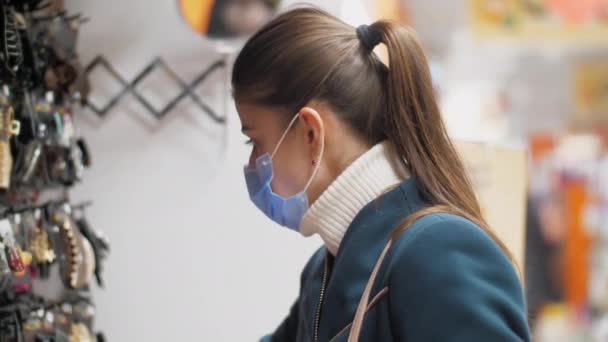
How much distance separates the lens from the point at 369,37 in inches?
41.1

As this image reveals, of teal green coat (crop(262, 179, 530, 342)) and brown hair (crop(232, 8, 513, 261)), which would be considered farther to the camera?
brown hair (crop(232, 8, 513, 261))

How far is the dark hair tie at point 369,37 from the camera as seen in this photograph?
1035 mm

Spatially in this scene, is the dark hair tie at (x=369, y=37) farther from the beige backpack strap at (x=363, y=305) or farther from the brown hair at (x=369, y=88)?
the beige backpack strap at (x=363, y=305)

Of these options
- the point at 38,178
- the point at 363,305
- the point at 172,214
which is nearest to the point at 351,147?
the point at 363,305

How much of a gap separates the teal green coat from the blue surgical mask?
91mm

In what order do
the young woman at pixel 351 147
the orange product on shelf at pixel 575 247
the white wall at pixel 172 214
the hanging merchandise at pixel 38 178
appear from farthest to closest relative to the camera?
the white wall at pixel 172 214, the hanging merchandise at pixel 38 178, the young woman at pixel 351 147, the orange product on shelf at pixel 575 247

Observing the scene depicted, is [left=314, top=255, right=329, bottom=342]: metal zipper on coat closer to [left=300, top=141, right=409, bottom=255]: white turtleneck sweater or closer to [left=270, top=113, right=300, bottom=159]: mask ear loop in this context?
[left=300, top=141, right=409, bottom=255]: white turtleneck sweater

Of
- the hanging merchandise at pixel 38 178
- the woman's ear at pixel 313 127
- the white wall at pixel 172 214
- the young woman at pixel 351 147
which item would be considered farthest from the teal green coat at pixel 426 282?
the white wall at pixel 172 214

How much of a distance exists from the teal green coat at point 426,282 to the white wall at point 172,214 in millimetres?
1219

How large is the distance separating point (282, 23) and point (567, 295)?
0.47 m

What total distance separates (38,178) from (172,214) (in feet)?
1.65

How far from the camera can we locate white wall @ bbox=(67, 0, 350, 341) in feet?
7.29

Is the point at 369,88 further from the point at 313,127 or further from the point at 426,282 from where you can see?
the point at 426,282

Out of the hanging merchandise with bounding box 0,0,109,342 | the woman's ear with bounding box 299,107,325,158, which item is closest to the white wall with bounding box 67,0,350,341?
the hanging merchandise with bounding box 0,0,109,342
